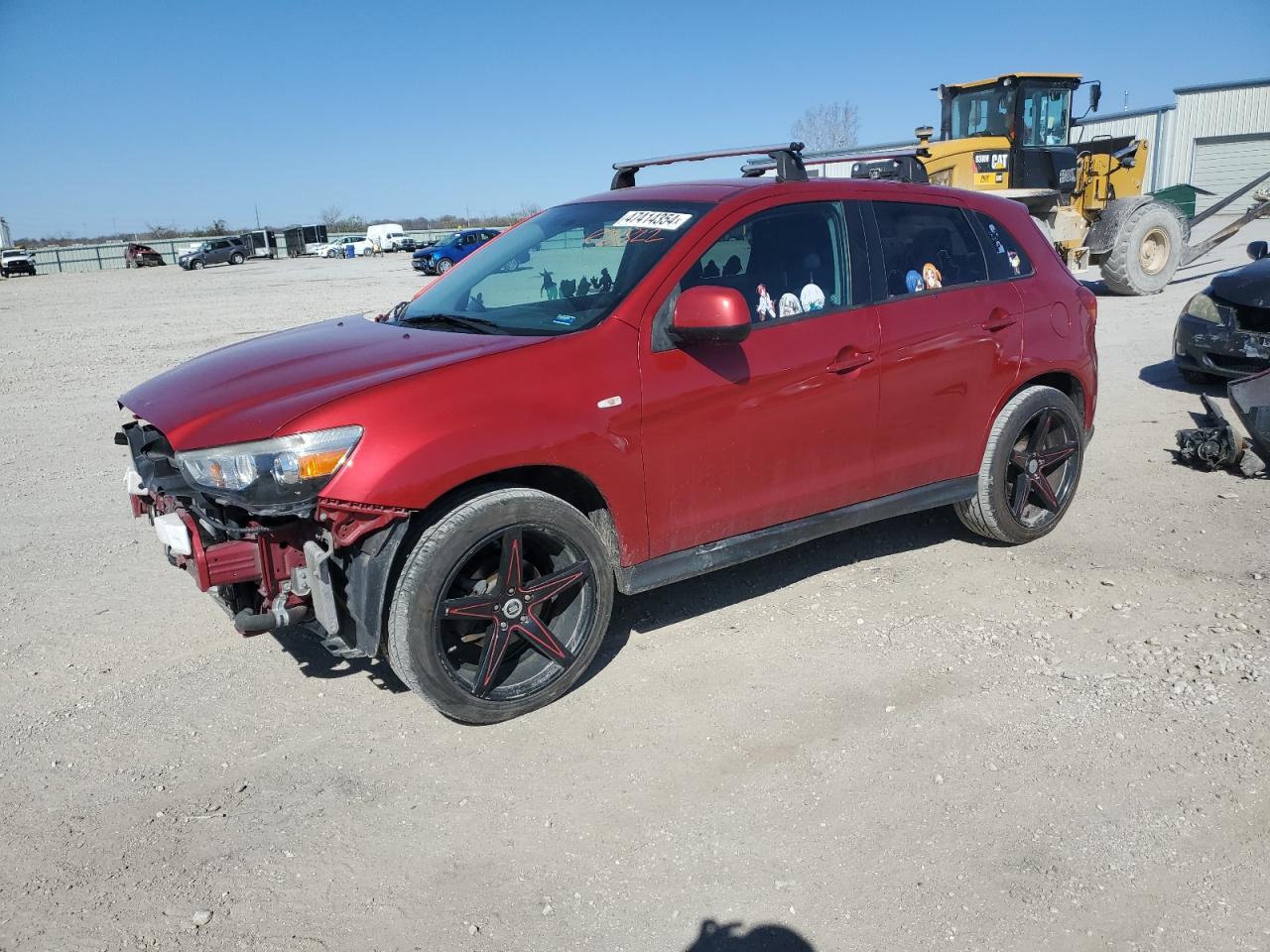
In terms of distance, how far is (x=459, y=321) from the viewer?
161 inches

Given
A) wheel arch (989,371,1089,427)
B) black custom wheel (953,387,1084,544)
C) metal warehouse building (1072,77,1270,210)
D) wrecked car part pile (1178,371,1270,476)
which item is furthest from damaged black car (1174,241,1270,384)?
metal warehouse building (1072,77,1270,210)

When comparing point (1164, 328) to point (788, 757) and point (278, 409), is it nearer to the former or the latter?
point (788, 757)

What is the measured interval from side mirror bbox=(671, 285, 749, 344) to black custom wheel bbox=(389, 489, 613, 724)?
2.63 ft

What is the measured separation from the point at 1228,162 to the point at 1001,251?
4459cm

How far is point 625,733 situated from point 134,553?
3.25 metres

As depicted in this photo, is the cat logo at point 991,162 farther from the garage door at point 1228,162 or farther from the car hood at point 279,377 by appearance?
the garage door at point 1228,162

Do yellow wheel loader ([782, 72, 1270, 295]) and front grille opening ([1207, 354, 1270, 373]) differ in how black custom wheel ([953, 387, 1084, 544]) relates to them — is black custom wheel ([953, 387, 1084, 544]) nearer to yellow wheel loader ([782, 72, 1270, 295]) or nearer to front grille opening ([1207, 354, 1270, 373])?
front grille opening ([1207, 354, 1270, 373])

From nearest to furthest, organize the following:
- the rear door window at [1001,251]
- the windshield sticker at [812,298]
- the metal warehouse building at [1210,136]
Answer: the windshield sticker at [812,298] → the rear door window at [1001,251] → the metal warehouse building at [1210,136]

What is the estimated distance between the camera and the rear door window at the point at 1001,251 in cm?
488

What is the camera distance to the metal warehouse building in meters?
40.2

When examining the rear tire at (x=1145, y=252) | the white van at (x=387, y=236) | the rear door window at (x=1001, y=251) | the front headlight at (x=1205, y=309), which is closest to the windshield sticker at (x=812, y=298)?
the rear door window at (x=1001, y=251)

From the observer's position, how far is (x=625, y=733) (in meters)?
3.55

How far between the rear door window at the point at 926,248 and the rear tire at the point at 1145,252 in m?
11.7

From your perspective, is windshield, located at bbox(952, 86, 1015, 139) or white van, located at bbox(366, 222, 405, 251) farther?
white van, located at bbox(366, 222, 405, 251)
